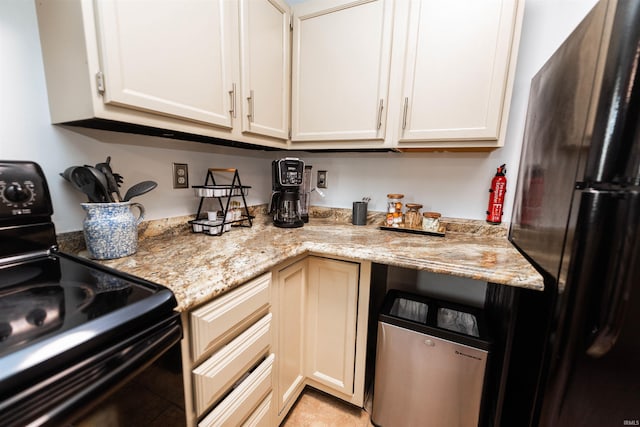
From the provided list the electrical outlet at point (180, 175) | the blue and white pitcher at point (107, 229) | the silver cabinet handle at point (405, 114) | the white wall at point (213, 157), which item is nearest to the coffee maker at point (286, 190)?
the white wall at point (213, 157)

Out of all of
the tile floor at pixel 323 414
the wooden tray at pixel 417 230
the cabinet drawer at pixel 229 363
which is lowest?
the tile floor at pixel 323 414

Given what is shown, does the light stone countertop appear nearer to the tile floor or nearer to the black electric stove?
the black electric stove

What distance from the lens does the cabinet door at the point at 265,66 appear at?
1.15m

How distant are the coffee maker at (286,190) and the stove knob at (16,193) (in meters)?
0.89

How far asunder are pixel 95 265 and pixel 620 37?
1450mm

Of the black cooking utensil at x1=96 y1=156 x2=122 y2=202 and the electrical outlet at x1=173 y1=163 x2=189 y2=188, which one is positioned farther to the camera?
the electrical outlet at x1=173 y1=163 x2=189 y2=188

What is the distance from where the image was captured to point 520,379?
36.1 inches

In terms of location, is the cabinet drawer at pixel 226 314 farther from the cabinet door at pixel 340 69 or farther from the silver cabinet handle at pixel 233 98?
the cabinet door at pixel 340 69

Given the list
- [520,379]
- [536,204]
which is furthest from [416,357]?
[536,204]

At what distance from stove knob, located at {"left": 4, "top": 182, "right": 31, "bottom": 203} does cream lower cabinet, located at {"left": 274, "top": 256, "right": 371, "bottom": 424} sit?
81 centimetres

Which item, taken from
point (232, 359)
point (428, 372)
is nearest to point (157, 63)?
point (232, 359)

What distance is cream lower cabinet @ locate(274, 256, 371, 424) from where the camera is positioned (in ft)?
3.65

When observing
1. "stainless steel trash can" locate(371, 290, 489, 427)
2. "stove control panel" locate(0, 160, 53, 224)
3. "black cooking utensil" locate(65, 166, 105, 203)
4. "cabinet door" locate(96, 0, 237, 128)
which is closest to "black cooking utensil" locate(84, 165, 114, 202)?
"black cooking utensil" locate(65, 166, 105, 203)

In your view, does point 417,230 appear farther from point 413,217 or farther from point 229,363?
point 229,363
